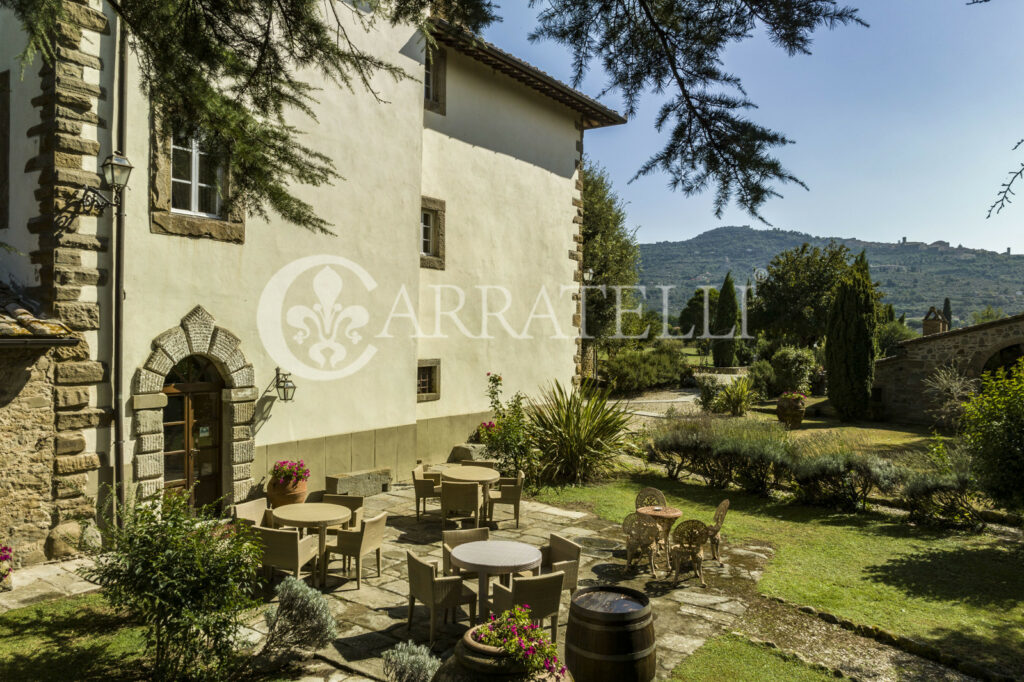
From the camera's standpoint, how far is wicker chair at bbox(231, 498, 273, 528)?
724 centimetres

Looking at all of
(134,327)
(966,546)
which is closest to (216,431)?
(134,327)

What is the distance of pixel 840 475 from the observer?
1095cm

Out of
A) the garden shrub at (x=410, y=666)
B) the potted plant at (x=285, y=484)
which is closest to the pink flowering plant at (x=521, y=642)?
the garden shrub at (x=410, y=666)

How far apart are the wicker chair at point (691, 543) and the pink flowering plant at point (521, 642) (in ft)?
13.0

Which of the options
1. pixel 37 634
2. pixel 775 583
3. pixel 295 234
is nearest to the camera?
pixel 37 634

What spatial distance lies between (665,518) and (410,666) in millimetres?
4200

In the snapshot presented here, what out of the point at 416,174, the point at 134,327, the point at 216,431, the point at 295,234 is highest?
the point at 416,174

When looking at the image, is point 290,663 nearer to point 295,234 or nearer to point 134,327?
point 134,327

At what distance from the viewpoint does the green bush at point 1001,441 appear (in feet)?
26.6

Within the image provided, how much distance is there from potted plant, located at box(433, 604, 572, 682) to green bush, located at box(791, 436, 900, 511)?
8.71 meters

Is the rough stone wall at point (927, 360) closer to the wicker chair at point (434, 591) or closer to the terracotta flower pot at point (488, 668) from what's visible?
the wicker chair at point (434, 591)

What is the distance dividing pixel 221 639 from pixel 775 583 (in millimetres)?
5796

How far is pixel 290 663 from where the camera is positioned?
546 cm

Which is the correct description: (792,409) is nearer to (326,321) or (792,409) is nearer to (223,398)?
(326,321)
